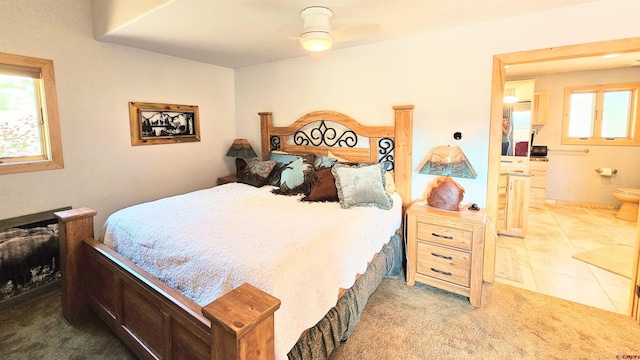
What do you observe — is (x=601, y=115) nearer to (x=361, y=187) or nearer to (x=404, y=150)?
(x=404, y=150)

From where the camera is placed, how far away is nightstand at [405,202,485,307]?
2.41 meters

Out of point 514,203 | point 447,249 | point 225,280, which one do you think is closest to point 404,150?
point 447,249

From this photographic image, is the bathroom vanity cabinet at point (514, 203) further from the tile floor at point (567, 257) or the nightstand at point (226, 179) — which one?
the nightstand at point (226, 179)

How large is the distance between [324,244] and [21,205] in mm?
2681

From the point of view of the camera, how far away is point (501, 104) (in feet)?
8.56

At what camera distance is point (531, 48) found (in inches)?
96.1

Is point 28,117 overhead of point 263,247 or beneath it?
overhead

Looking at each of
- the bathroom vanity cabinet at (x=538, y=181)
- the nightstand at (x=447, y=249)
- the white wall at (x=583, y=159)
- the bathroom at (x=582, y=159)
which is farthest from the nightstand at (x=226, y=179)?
the white wall at (x=583, y=159)

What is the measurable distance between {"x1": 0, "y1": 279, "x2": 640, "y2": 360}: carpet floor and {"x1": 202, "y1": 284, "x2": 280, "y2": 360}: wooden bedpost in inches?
39.2

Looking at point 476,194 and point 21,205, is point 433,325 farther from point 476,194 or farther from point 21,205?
point 21,205

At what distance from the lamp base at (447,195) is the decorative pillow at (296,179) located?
1153mm

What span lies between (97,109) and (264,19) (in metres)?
1.94

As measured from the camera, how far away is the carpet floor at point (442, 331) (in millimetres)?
1951

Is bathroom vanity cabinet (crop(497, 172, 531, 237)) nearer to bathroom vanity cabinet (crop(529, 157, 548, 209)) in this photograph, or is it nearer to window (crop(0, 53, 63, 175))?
bathroom vanity cabinet (crop(529, 157, 548, 209))
